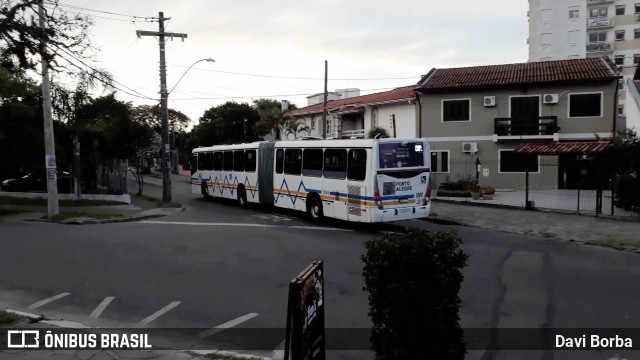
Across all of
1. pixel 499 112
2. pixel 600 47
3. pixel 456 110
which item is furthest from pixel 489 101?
pixel 600 47

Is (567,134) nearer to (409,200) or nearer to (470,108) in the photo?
(470,108)

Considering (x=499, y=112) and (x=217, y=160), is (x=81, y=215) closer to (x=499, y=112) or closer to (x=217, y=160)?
(x=217, y=160)

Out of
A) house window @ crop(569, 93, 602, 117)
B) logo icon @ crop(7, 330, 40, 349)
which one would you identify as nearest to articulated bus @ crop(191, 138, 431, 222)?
logo icon @ crop(7, 330, 40, 349)

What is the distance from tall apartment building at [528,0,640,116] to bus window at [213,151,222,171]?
47.9 meters

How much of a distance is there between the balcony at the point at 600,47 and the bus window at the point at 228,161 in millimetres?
49874

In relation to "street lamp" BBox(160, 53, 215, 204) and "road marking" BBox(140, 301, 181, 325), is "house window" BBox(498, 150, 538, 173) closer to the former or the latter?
"street lamp" BBox(160, 53, 215, 204)

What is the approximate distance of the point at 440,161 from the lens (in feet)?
113

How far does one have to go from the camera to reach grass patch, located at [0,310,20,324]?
23.3 feet

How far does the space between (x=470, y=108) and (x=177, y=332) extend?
29604mm

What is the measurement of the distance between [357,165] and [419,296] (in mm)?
12076

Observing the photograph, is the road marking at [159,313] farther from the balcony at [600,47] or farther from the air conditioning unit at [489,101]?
the balcony at [600,47]

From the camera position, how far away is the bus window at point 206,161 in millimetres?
28422

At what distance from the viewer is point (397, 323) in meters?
4.63

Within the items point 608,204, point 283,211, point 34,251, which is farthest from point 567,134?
point 34,251
